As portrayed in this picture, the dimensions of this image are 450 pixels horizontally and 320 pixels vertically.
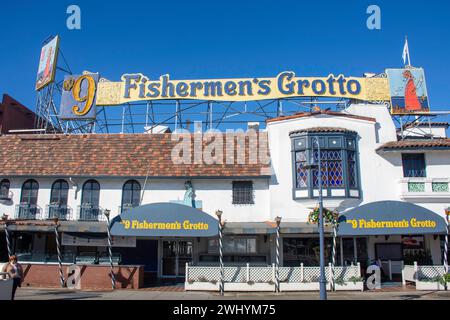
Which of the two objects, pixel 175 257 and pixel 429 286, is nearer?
pixel 429 286

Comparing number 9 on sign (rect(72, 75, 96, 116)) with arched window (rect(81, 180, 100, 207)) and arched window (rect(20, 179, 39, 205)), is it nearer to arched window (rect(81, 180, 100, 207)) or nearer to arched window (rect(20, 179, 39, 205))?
arched window (rect(20, 179, 39, 205))

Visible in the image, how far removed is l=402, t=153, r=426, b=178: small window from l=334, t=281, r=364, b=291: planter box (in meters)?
6.83

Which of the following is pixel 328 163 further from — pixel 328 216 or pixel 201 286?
pixel 201 286

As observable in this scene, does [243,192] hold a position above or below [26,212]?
above

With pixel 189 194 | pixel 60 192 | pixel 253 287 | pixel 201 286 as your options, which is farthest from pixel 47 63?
pixel 253 287

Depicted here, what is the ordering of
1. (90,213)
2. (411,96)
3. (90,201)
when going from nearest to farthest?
1. (90,213)
2. (90,201)
3. (411,96)

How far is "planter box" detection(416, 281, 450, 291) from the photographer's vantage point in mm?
17172

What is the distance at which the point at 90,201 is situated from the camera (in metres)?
20.9

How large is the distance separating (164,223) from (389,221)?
10.1m

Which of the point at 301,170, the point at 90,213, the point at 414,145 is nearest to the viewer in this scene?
the point at 414,145

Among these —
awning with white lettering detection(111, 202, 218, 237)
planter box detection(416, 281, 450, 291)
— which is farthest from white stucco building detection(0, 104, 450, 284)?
planter box detection(416, 281, 450, 291)

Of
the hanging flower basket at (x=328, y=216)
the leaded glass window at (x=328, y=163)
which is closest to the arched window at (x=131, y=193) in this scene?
the leaded glass window at (x=328, y=163)

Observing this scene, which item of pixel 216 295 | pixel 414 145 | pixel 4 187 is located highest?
pixel 414 145
